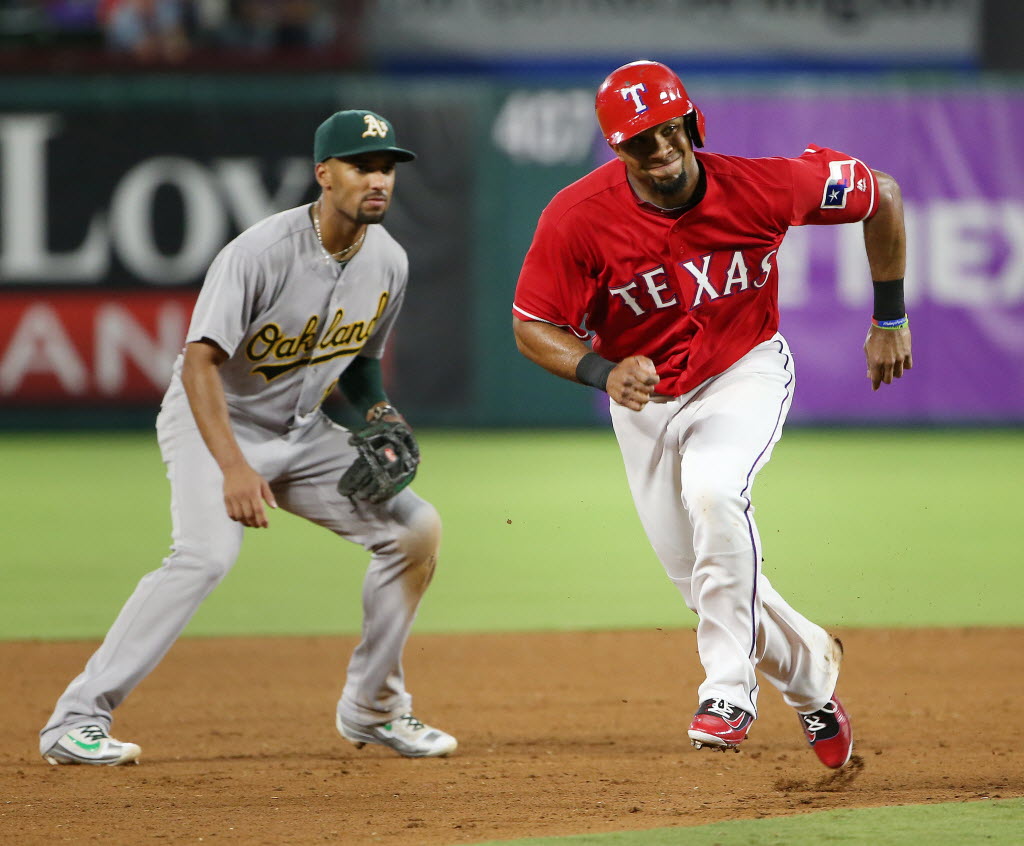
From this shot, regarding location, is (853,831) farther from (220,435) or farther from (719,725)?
(220,435)

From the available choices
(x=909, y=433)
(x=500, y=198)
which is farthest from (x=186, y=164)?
(x=909, y=433)

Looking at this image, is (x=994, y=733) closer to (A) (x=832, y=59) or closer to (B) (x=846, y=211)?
(B) (x=846, y=211)

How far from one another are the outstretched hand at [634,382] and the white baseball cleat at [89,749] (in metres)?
1.93

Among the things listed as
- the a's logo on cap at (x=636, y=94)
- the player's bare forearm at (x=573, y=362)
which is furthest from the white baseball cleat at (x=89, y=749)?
the a's logo on cap at (x=636, y=94)

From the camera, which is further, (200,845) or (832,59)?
(832,59)

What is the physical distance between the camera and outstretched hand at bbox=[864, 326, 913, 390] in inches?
192

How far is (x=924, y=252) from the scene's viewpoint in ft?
45.4

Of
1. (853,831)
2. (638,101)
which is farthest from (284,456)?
(853,831)

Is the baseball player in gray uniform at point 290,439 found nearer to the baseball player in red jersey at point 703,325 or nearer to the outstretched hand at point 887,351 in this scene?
the baseball player in red jersey at point 703,325

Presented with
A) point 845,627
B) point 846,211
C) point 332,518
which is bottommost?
point 845,627

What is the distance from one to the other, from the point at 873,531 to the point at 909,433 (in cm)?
497

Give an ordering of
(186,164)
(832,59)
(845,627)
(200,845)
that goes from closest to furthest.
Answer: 1. (200,845)
2. (845,627)
3. (186,164)
4. (832,59)

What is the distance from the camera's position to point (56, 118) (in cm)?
1375

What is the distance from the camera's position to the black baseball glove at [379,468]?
5.06m
